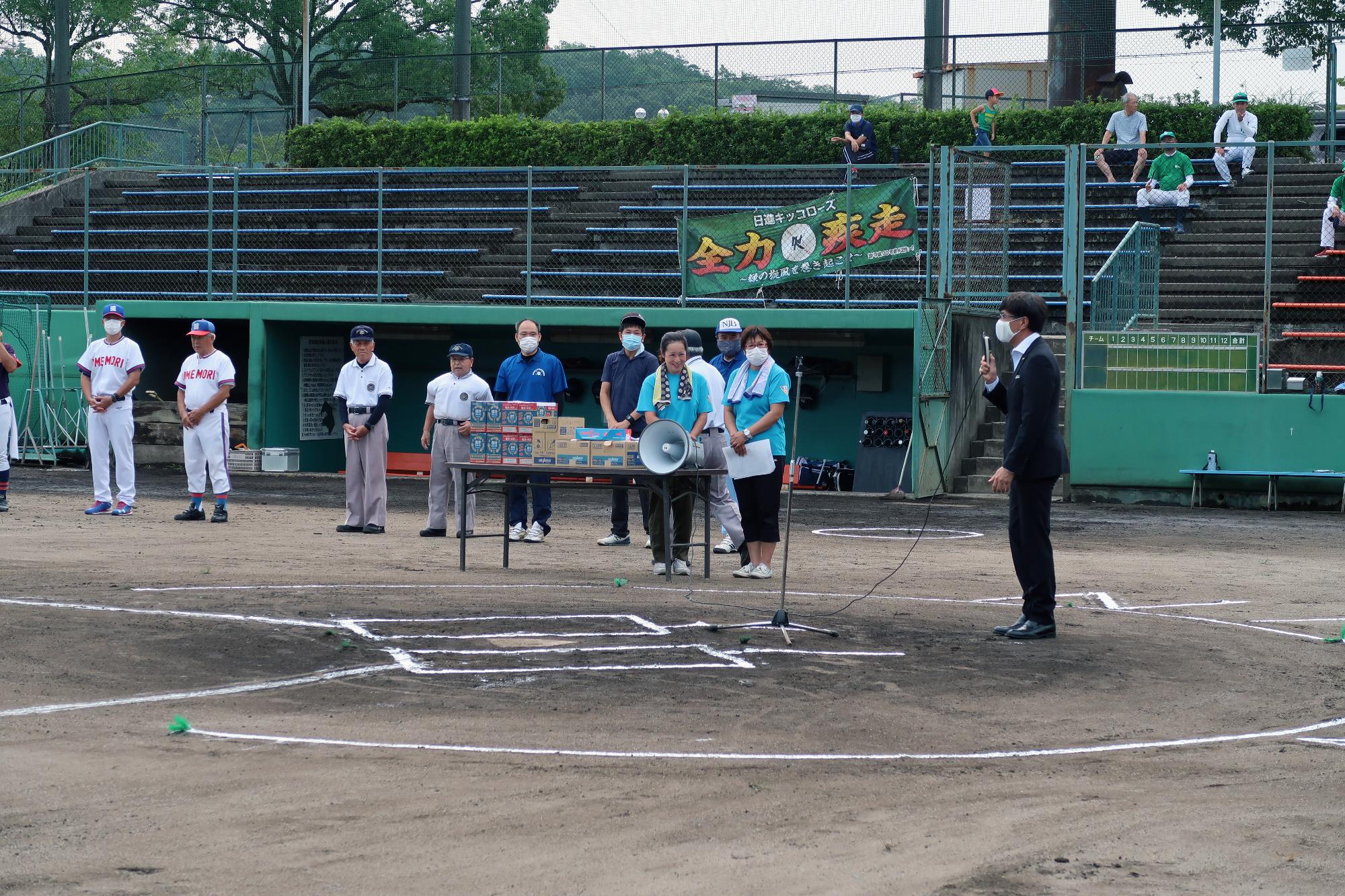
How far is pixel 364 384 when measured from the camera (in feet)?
49.0

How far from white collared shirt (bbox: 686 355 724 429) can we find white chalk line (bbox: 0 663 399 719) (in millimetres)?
4470

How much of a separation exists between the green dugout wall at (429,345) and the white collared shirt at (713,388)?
9.64 m

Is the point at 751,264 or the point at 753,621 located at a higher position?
the point at 751,264

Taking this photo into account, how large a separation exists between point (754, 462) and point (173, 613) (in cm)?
437

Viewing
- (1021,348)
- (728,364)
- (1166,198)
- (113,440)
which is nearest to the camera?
(1021,348)

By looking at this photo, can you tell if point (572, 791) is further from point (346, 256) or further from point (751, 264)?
point (346, 256)

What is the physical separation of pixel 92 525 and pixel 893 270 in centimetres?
1304

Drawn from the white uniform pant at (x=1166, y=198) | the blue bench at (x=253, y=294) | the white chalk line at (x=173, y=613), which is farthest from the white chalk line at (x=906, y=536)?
the blue bench at (x=253, y=294)

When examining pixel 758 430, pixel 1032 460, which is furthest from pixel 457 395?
pixel 1032 460

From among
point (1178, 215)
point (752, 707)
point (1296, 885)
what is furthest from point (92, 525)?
point (1178, 215)

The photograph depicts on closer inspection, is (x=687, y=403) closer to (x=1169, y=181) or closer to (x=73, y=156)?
(x=1169, y=181)

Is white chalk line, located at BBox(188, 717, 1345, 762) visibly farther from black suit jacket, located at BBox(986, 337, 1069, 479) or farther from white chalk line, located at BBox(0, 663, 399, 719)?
black suit jacket, located at BBox(986, 337, 1069, 479)

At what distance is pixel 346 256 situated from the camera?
27.0 meters

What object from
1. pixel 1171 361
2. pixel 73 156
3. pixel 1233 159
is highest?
pixel 73 156
